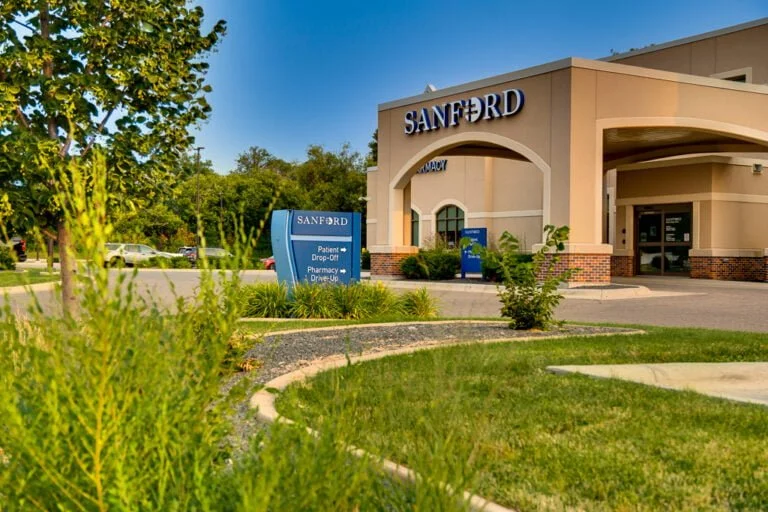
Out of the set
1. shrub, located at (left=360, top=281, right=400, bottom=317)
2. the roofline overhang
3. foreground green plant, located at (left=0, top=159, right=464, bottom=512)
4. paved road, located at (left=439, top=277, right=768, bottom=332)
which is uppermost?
the roofline overhang

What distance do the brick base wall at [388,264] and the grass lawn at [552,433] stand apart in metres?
19.4

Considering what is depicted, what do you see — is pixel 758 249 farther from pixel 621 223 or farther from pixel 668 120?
pixel 668 120

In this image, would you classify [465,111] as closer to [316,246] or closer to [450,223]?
[316,246]

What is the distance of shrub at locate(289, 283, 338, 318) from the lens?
12502 mm

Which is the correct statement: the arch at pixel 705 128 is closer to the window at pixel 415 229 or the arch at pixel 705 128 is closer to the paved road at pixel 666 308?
the paved road at pixel 666 308

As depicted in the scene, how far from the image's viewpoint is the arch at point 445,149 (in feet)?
69.6

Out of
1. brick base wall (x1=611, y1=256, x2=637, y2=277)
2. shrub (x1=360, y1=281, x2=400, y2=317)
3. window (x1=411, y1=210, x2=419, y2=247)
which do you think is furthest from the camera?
window (x1=411, y1=210, x2=419, y2=247)

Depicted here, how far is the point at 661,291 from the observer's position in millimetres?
20000

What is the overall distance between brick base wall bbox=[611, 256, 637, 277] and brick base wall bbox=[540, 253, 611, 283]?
9106 millimetres

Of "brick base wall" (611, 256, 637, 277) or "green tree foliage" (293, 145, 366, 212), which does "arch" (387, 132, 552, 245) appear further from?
"green tree foliage" (293, 145, 366, 212)

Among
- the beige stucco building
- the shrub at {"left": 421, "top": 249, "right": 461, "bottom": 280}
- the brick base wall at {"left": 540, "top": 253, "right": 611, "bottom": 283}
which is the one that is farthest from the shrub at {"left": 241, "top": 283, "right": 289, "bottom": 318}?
the shrub at {"left": 421, "top": 249, "right": 461, "bottom": 280}

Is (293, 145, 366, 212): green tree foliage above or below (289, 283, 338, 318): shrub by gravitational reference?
above

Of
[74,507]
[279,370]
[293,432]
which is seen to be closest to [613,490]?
[293,432]

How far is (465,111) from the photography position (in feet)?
77.8
